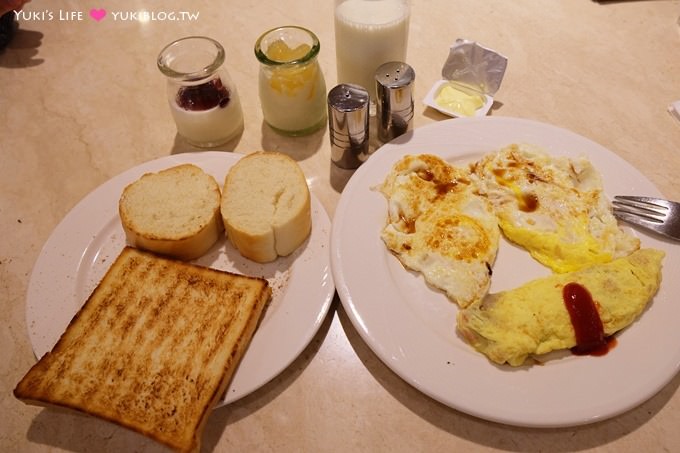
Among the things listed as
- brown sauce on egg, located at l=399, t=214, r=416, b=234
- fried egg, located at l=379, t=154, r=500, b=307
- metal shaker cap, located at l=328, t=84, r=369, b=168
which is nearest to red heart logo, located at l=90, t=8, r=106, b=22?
metal shaker cap, located at l=328, t=84, r=369, b=168

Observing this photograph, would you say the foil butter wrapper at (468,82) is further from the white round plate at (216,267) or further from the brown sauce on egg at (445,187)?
the white round plate at (216,267)

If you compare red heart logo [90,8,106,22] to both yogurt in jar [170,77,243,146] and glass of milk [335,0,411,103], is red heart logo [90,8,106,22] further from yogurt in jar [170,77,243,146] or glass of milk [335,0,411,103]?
glass of milk [335,0,411,103]

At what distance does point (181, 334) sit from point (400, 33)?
1349 mm

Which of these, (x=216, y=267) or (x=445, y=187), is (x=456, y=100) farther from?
(x=216, y=267)

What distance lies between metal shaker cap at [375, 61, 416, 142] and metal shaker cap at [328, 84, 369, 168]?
9 cm

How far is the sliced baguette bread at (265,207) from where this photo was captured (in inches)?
59.9

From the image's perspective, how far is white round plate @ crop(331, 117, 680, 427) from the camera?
3.97 feet

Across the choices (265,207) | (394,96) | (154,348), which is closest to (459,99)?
(394,96)

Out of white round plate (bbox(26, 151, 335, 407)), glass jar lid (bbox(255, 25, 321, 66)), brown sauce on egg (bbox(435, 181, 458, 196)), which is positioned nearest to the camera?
white round plate (bbox(26, 151, 335, 407))

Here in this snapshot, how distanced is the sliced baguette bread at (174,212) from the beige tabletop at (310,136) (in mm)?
381

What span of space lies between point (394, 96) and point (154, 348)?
1153 millimetres

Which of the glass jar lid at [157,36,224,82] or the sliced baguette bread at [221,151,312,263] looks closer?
the sliced baguette bread at [221,151,312,263]

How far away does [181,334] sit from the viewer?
137cm

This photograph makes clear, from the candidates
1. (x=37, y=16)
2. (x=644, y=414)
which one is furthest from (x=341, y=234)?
(x=37, y=16)
